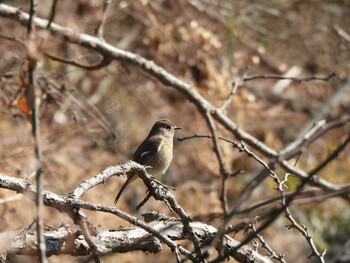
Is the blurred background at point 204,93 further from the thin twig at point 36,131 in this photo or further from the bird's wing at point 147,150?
the thin twig at point 36,131

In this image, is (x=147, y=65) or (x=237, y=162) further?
(x=237, y=162)

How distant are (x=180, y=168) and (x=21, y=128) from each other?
111 inches

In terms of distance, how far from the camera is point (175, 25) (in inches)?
324

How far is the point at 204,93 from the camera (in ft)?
24.5

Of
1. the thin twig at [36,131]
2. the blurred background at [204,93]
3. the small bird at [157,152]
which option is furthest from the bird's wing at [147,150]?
the thin twig at [36,131]

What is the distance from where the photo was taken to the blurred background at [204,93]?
24.8 ft

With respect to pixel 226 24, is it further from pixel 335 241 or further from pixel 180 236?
pixel 180 236

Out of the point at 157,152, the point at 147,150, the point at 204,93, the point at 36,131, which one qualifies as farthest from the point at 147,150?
the point at 36,131

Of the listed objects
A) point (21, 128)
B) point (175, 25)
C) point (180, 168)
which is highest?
point (175, 25)

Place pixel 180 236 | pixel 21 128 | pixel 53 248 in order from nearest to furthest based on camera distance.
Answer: pixel 53 248, pixel 180 236, pixel 21 128

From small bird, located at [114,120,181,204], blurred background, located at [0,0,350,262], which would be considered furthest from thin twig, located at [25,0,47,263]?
blurred background, located at [0,0,350,262]

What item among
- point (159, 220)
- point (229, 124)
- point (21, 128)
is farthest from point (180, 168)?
point (159, 220)

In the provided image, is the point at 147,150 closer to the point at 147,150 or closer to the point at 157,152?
the point at 147,150

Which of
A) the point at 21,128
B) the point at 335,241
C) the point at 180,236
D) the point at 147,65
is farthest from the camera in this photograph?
the point at 335,241
